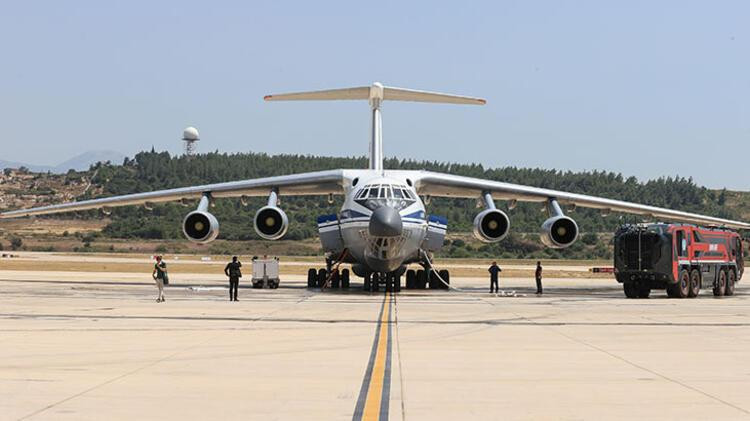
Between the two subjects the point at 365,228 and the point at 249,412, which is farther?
the point at 365,228

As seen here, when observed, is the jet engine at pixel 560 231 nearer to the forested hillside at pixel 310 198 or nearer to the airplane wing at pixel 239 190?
the airplane wing at pixel 239 190

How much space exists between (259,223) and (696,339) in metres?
16.0

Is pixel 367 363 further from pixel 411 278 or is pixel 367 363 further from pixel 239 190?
pixel 411 278

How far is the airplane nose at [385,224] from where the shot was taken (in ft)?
80.6

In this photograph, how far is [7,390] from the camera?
8258mm

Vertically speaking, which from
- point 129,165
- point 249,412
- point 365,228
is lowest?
point 249,412

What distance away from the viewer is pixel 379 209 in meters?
25.1

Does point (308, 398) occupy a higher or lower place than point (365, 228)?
lower

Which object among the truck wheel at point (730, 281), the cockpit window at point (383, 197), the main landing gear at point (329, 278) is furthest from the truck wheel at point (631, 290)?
the main landing gear at point (329, 278)

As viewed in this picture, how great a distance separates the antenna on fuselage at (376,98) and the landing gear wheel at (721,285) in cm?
859

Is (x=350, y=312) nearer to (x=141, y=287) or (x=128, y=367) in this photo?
(x=128, y=367)

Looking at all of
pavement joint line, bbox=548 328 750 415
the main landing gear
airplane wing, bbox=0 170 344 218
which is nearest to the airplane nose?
airplane wing, bbox=0 170 344 218

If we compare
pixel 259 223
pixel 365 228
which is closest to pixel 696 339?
pixel 365 228

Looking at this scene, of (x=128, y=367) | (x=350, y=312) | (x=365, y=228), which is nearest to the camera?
(x=128, y=367)
